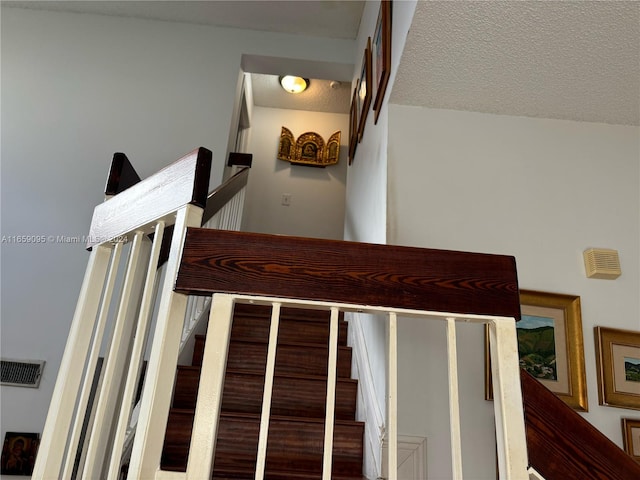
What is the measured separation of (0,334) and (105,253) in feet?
7.79

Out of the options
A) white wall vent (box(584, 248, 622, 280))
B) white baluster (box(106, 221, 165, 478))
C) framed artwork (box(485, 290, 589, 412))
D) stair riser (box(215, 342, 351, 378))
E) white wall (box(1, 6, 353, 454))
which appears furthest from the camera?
white wall (box(1, 6, 353, 454))

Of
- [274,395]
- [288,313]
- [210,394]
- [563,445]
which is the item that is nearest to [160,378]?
[210,394]

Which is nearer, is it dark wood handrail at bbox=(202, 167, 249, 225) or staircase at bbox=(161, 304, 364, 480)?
staircase at bbox=(161, 304, 364, 480)

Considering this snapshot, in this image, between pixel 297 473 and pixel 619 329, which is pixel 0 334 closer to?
pixel 297 473

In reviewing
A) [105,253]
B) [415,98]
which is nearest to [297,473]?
[105,253]

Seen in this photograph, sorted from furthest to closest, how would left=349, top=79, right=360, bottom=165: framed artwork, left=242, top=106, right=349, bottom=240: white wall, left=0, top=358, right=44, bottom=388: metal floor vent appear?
left=242, top=106, right=349, bottom=240: white wall < left=349, top=79, right=360, bottom=165: framed artwork < left=0, top=358, right=44, bottom=388: metal floor vent

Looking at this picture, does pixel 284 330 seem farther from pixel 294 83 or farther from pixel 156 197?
pixel 294 83

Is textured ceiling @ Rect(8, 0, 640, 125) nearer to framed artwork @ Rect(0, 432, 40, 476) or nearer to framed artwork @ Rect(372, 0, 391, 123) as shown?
framed artwork @ Rect(372, 0, 391, 123)

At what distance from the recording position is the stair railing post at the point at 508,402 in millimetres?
840

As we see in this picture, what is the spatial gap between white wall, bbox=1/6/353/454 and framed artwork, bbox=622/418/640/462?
9.27ft

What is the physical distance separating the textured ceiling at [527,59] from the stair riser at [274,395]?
1.43 m

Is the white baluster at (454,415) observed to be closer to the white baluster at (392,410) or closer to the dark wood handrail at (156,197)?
the white baluster at (392,410)

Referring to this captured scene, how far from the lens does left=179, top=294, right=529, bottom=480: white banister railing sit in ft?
2.72

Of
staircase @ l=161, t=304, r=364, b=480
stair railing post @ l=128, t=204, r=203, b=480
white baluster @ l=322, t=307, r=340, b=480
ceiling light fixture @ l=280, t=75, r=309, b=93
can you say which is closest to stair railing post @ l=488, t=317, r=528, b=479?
white baluster @ l=322, t=307, r=340, b=480
